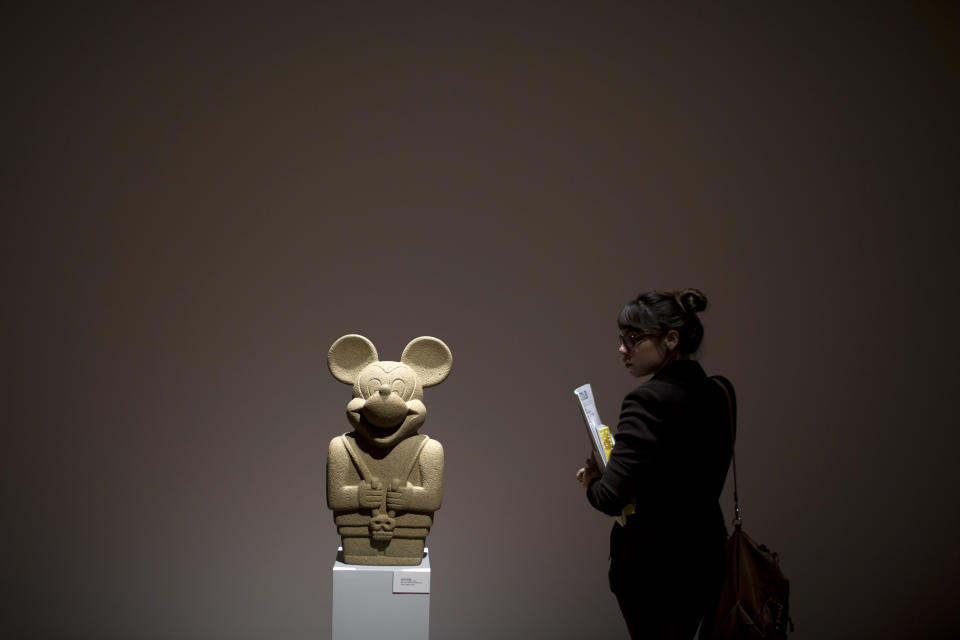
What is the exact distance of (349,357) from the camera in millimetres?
3119

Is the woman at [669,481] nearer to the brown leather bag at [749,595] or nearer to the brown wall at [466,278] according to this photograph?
the brown leather bag at [749,595]

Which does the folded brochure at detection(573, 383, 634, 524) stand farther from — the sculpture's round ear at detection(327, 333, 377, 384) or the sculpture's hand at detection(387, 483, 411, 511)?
the sculpture's round ear at detection(327, 333, 377, 384)

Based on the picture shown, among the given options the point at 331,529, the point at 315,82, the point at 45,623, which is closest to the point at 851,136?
the point at 315,82

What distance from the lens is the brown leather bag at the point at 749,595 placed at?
A: 2400 millimetres

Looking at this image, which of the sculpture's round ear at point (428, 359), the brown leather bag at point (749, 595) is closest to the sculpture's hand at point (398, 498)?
the sculpture's round ear at point (428, 359)

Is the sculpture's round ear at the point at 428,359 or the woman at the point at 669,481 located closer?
the woman at the point at 669,481

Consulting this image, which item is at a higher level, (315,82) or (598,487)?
(315,82)

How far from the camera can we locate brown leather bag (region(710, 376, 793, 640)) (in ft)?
7.88

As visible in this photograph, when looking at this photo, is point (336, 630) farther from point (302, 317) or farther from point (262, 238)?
point (262, 238)

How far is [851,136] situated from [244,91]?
2815 millimetres

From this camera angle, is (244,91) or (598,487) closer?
(598,487)

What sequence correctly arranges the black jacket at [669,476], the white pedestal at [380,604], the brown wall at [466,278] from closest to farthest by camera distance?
the black jacket at [669,476] → the white pedestal at [380,604] → the brown wall at [466,278]

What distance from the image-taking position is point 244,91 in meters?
3.86

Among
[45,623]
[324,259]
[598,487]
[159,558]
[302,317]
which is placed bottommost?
[45,623]
